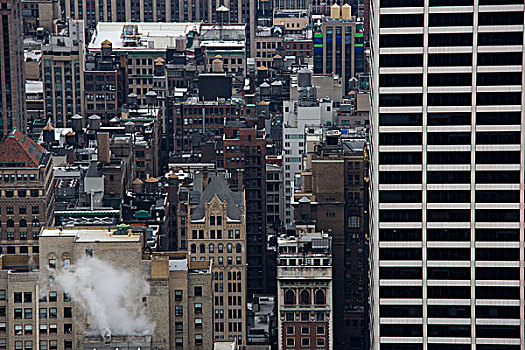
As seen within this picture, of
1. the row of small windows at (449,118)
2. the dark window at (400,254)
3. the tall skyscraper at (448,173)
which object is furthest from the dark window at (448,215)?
the row of small windows at (449,118)

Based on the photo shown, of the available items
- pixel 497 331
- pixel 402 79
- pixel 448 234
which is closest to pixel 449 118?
pixel 402 79

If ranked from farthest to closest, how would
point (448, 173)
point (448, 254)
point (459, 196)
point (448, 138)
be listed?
point (448, 254) → point (459, 196) → point (448, 173) → point (448, 138)

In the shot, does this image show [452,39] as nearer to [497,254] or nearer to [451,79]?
[451,79]

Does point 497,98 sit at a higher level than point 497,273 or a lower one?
higher

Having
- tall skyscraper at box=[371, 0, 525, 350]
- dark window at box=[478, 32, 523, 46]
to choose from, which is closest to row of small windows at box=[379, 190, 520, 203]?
tall skyscraper at box=[371, 0, 525, 350]

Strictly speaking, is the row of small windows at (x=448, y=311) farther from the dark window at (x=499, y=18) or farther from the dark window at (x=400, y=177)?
the dark window at (x=499, y=18)

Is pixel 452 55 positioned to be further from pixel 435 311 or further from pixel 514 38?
pixel 435 311

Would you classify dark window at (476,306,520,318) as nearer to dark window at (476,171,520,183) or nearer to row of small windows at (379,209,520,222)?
row of small windows at (379,209,520,222)
